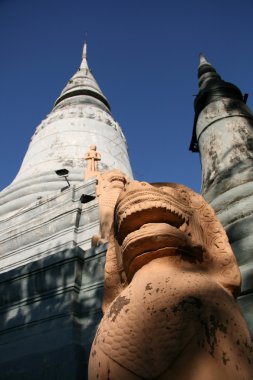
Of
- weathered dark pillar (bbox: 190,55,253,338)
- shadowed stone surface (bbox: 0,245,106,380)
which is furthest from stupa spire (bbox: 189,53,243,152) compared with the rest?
shadowed stone surface (bbox: 0,245,106,380)

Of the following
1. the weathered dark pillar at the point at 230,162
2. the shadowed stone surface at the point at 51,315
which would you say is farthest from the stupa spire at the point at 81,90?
the shadowed stone surface at the point at 51,315

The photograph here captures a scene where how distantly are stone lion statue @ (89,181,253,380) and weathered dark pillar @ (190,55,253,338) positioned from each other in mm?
582

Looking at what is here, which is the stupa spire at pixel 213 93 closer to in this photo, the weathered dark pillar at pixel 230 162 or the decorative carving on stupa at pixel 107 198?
the weathered dark pillar at pixel 230 162

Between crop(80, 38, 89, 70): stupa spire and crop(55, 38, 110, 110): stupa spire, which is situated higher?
crop(80, 38, 89, 70): stupa spire

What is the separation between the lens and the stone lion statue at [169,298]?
1.91m

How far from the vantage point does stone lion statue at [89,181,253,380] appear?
6.26 ft

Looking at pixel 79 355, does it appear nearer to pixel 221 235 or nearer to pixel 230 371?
pixel 221 235

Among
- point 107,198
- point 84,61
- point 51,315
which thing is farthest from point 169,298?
point 84,61

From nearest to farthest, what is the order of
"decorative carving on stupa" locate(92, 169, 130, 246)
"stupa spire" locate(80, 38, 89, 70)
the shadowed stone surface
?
the shadowed stone surface → "decorative carving on stupa" locate(92, 169, 130, 246) → "stupa spire" locate(80, 38, 89, 70)

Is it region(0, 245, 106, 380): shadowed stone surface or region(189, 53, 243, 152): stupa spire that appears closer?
region(0, 245, 106, 380): shadowed stone surface

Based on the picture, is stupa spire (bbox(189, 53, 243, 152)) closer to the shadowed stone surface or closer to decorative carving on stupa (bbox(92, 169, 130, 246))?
decorative carving on stupa (bbox(92, 169, 130, 246))

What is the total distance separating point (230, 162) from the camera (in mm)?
4395

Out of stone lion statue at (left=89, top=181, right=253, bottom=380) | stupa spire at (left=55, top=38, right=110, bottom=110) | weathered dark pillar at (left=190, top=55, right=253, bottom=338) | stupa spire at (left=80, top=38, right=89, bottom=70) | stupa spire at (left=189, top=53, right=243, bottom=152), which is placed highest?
stupa spire at (left=80, top=38, right=89, bottom=70)

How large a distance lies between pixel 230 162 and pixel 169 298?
2639mm
